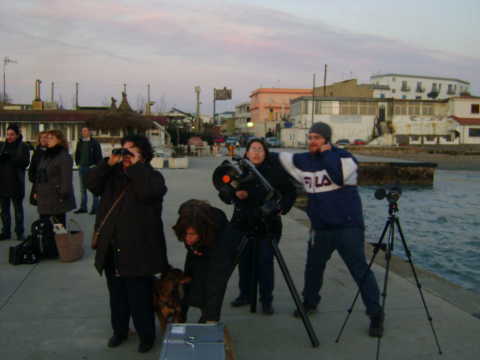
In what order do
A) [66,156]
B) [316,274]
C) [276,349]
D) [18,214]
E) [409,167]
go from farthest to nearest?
[409,167] < [18,214] < [66,156] < [316,274] < [276,349]

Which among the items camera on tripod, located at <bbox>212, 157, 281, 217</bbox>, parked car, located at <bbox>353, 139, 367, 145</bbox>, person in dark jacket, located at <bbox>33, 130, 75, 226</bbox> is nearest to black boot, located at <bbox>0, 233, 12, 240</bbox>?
person in dark jacket, located at <bbox>33, 130, 75, 226</bbox>

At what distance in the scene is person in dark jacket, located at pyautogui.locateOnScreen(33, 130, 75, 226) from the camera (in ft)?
21.1

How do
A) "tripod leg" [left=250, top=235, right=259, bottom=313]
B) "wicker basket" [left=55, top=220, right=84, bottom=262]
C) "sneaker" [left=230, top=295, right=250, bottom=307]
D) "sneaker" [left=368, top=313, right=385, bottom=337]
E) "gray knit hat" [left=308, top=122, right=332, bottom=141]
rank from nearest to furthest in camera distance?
"sneaker" [left=368, top=313, right=385, bottom=337], "gray knit hat" [left=308, top=122, right=332, bottom=141], "tripod leg" [left=250, top=235, right=259, bottom=313], "sneaker" [left=230, top=295, right=250, bottom=307], "wicker basket" [left=55, top=220, right=84, bottom=262]

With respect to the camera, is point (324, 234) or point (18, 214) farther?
point (18, 214)

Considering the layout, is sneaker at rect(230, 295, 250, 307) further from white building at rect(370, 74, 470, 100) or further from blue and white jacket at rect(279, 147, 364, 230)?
white building at rect(370, 74, 470, 100)

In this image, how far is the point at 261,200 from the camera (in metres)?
4.57

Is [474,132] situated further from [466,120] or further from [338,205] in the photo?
[338,205]

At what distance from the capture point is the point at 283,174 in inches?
189

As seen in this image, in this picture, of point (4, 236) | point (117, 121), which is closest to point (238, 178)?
point (4, 236)

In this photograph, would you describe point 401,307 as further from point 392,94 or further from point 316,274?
point 392,94

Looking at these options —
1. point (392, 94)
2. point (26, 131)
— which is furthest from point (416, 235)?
point (392, 94)

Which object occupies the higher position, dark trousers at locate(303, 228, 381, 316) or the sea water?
dark trousers at locate(303, 228, 381, 316)

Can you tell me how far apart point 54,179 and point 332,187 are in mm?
3762

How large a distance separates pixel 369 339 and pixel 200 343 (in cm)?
186
